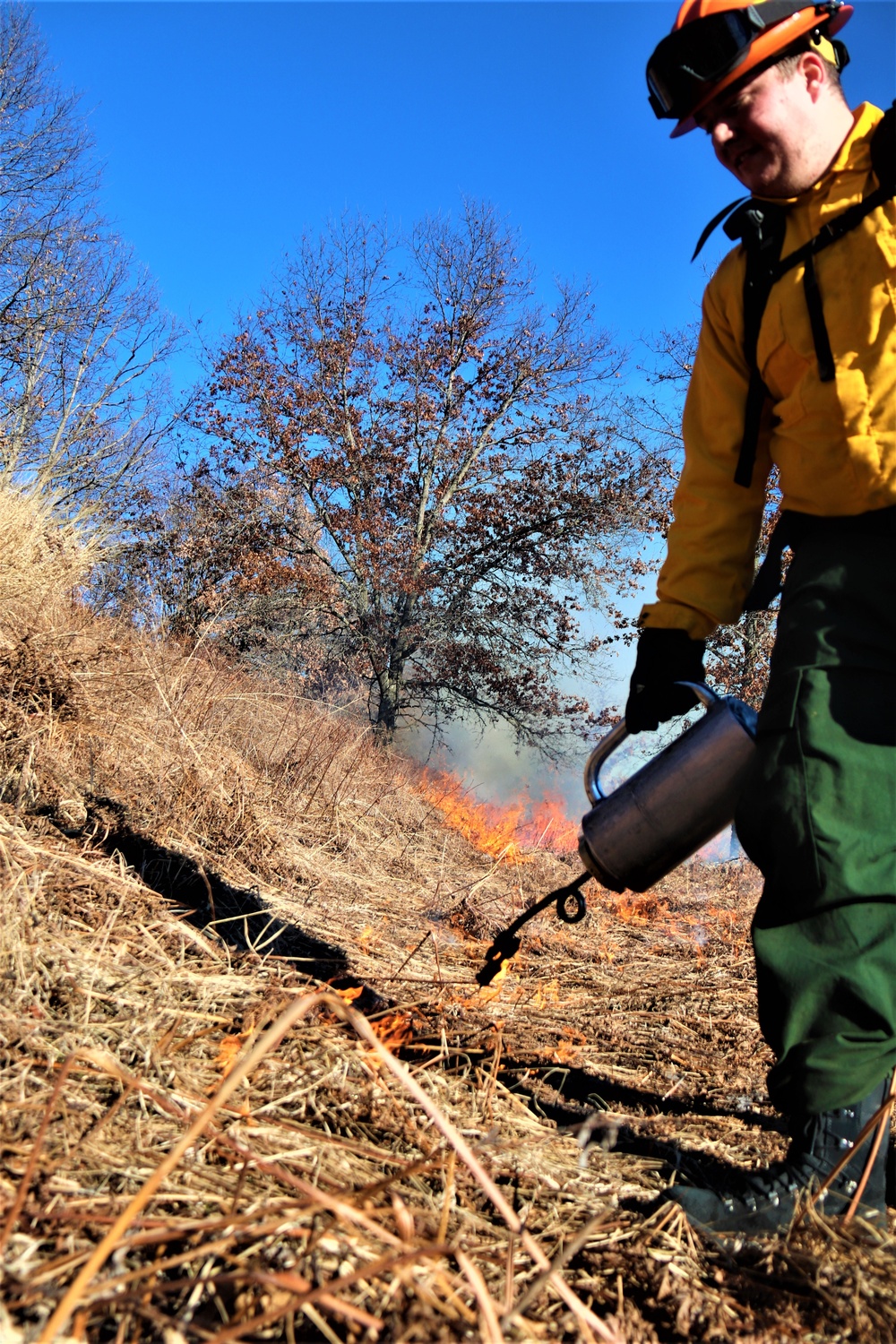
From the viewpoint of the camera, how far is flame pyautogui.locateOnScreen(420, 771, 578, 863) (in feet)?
27.8

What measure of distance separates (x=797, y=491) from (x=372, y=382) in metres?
15.8

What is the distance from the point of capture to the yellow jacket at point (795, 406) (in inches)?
62.4

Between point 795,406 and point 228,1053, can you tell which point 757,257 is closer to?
point 795,406

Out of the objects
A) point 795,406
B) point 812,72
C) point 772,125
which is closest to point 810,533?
point 795,406

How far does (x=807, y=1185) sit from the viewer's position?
1.38 metres

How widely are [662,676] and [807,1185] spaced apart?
3.29 ft

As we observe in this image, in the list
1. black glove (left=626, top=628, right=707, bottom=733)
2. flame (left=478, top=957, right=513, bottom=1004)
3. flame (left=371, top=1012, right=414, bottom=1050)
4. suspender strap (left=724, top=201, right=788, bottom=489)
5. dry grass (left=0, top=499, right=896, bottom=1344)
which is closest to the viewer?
dry grass (left=0, top=499, right=896, bottom=1344)

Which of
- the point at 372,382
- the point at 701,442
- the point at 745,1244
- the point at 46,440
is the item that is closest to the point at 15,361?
the point at 46,440

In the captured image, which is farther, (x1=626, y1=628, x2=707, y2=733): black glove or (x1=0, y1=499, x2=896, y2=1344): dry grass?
(x1=626, y1=628, x2=707, y2=733): black glove

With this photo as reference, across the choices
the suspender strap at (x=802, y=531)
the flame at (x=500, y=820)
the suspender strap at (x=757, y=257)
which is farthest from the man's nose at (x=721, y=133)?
the flame at (x=500, y=820)

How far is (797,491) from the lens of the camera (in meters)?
1.73

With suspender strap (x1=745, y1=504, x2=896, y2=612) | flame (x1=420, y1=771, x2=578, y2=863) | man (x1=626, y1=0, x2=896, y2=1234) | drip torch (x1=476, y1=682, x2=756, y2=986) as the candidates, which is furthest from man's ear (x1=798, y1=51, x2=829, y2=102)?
flame (x1=420, y1=771, x2=578, y2=863)

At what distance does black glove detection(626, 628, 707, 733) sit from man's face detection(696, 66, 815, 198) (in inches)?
36.0

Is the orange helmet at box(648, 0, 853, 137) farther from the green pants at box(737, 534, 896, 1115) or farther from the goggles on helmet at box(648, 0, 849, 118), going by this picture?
the green pants at box(737, 534, 896, 1115)
